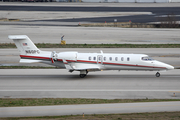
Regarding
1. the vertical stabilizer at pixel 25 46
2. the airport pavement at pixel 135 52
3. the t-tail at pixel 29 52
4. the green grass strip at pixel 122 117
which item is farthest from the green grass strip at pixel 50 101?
the airport pavement at pixel 135 52

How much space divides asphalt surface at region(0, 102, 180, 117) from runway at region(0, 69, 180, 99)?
9.59ft

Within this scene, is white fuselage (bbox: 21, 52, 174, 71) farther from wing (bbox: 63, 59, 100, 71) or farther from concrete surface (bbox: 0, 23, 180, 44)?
concrete surface (bbox: 0, 23, 180, 44)

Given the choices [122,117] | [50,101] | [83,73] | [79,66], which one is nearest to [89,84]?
[83,73]

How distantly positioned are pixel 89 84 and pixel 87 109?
8.04 metres

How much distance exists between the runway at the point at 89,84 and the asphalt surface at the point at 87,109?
9.59 feet

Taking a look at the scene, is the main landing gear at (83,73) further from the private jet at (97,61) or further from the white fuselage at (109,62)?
the white fuselage at (109,62)

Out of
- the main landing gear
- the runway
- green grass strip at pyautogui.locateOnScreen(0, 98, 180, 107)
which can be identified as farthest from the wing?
green grass strip at pyautogui.locateOnScreen(0, 98, 180, 107)

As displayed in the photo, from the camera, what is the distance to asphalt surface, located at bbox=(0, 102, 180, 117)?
19.1m

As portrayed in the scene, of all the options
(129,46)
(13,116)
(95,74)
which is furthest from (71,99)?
(129,46)

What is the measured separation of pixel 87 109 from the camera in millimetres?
19844

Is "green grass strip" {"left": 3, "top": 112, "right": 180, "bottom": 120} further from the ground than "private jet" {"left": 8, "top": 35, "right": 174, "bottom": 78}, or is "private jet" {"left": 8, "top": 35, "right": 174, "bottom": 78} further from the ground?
"private jet" {"left": 8, "top": 35, "right": 174, "bottom": 78}

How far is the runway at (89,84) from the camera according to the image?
24.4m

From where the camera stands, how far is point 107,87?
26.7 m

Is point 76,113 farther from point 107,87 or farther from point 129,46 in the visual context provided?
point 129,46
